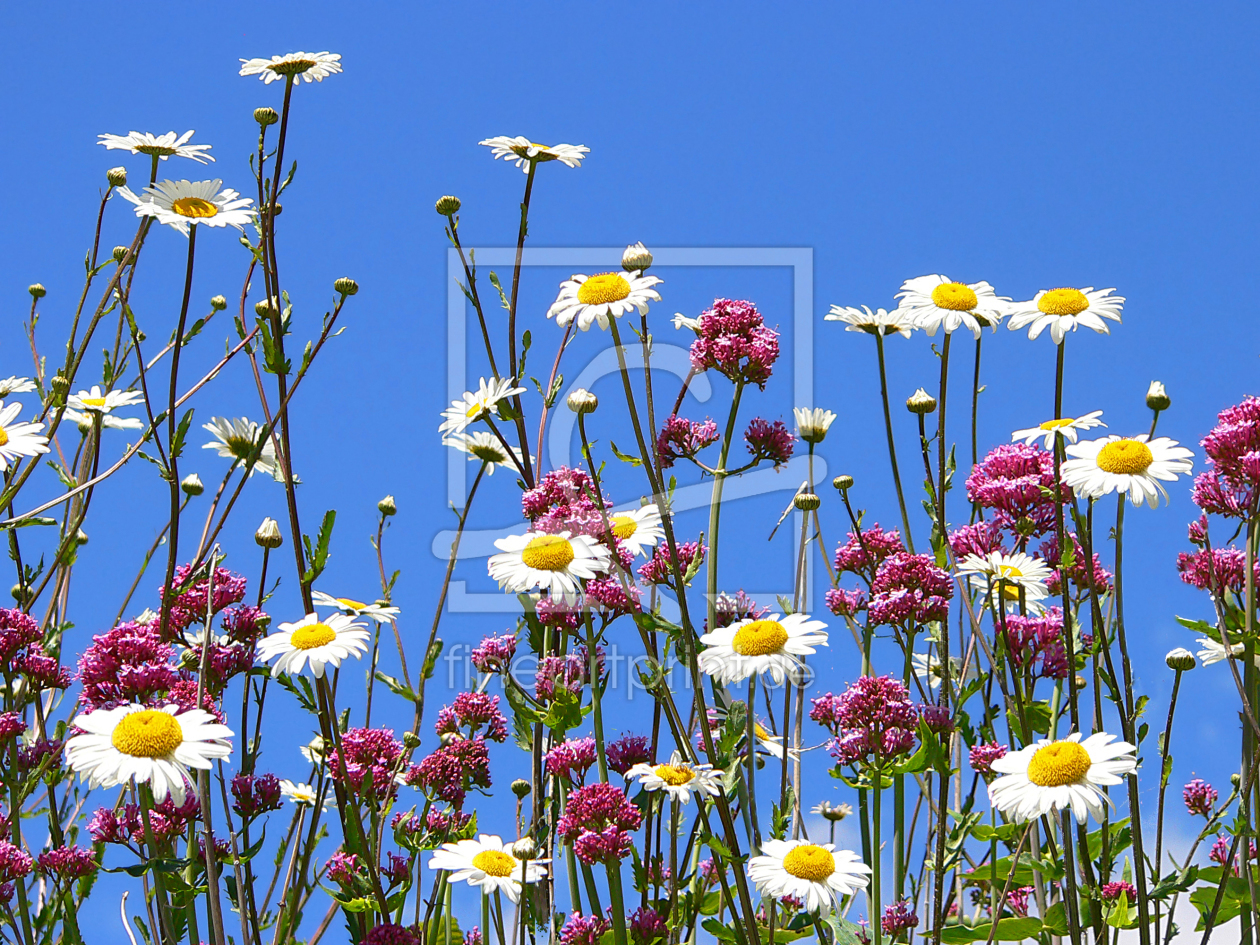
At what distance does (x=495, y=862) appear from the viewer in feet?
12.4

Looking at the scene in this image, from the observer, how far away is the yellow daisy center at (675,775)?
11.6 ft

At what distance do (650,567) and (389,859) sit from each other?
1.22 meters

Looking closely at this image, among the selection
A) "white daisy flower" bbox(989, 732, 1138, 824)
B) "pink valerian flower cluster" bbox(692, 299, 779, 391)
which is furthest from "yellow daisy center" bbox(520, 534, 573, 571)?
"white daisy flower" bbox(989, 732, 1138, 824)

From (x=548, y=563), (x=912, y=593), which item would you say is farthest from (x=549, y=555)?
(x=912, y=593)

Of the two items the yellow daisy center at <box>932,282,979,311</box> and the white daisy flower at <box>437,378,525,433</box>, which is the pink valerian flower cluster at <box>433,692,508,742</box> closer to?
the white daisy flower at <box>437,378,525,433</box>

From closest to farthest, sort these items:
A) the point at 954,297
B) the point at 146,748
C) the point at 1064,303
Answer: the point at 146,748 < the point at 1064,303 < the point at 954,297

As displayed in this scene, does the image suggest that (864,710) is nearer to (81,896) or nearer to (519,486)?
(519,486)

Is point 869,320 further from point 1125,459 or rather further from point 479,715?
point 479,715

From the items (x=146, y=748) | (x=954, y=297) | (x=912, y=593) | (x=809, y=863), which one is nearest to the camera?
(x=146, y=748)

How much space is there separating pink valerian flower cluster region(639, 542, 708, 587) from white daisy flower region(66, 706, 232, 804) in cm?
135

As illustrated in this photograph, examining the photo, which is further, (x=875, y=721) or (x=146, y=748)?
(x=875, y=721)

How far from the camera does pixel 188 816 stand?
3.67 meters

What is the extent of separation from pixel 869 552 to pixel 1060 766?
3.79 ft

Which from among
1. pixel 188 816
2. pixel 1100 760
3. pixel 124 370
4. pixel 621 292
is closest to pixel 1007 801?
pixel 1100 760
